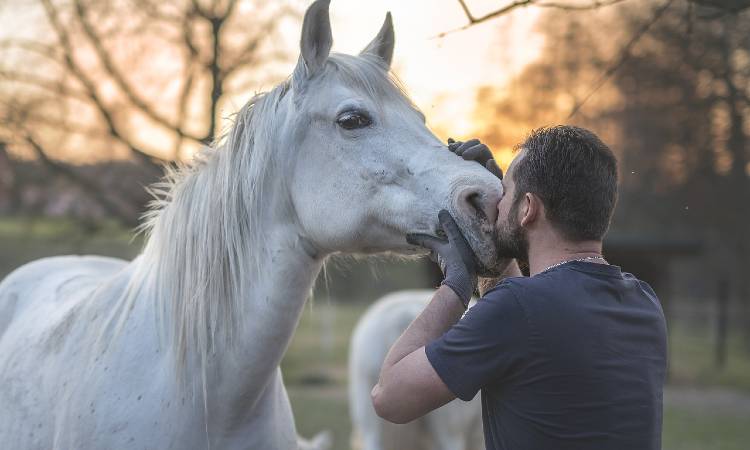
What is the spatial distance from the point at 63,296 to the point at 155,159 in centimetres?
536

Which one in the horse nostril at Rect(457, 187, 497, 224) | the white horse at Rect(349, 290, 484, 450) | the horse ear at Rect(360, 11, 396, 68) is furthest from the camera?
the white horse at Rect(349, 290, 484, 450)

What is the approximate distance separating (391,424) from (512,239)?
12.1ft

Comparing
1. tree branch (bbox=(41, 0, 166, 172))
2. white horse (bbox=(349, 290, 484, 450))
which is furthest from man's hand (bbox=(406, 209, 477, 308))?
tree branch (bbox=(41, 0, 166, 172))

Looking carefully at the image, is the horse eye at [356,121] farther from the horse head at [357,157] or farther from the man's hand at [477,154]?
the man's hand at [477,154]

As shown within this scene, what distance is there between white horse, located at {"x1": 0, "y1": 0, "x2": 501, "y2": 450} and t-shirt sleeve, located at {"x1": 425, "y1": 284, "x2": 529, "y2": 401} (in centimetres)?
46

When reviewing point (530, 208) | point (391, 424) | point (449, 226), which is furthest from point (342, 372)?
point (530, 208)

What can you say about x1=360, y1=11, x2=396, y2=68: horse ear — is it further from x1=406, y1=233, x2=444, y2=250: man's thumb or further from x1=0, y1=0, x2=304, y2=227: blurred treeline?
x1=0, y1=0, x2=304, y2=227: blurred treeline

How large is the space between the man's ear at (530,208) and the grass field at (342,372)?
8.86 ft

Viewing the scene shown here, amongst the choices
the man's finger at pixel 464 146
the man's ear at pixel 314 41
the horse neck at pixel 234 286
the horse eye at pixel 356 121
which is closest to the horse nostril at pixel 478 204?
the man's finger at pixel 464 146

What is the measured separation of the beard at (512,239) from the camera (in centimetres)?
200

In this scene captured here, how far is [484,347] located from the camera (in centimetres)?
181

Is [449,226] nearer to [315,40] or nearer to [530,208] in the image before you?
[530,208]

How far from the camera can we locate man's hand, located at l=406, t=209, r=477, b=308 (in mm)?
1994

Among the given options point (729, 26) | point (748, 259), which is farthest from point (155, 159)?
point (748, 259)
